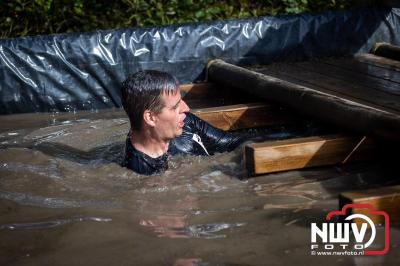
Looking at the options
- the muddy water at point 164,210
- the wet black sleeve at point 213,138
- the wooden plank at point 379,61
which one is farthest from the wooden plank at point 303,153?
the wooden plank at point 379,61

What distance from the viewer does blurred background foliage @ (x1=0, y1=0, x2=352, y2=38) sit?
27.6ft

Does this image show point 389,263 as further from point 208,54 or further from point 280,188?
point 208,54

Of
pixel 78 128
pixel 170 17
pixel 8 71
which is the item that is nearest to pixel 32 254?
pixel 78 128

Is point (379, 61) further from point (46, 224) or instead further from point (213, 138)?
point (46, 224)

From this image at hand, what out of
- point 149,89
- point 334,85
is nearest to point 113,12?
point 334,85

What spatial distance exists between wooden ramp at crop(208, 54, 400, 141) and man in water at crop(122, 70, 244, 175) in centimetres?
106

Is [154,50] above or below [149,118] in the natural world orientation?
above

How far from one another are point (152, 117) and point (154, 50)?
93.5 inches

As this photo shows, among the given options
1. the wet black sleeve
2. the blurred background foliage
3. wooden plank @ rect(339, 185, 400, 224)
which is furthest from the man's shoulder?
the blurred background foliage

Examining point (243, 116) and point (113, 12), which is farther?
point (113, 12)

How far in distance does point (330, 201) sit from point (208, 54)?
3.42 meters

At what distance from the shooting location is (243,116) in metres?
5.24

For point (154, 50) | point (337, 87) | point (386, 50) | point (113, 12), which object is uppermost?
point (113, 12)

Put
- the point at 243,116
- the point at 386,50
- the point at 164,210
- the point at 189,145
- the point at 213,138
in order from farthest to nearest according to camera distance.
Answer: the point at 386,50, the point at 243,116, the point at 213,138, the point at 189,145, the point at 164,210
